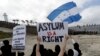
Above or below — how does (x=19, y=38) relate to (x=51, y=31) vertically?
below

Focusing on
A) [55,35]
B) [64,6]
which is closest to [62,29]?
[55,35]

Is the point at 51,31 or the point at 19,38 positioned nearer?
the point at 51,31

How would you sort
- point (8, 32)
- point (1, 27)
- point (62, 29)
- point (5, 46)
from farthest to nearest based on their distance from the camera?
point (1, 27), point (8, 32), point (5, 46), point (62, 29)

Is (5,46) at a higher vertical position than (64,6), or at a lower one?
lower

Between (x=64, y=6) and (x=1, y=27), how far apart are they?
50.4 m

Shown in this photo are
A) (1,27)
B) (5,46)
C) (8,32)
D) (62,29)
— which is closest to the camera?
(62,29)

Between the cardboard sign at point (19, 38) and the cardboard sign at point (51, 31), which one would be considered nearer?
the cardboard sign at point (51, 31)

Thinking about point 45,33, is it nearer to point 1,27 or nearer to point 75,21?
point 75,21

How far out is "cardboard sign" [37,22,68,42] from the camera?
1102 centimetres

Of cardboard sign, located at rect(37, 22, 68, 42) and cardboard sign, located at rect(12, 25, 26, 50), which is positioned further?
cardboard sign, located at rect(12, 25, 26, 50)

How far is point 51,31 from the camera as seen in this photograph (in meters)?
11.0

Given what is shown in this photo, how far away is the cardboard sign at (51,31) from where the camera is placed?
1102 cm

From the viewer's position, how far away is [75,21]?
13031 mm

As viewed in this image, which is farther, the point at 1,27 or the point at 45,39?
the point at 1,27
